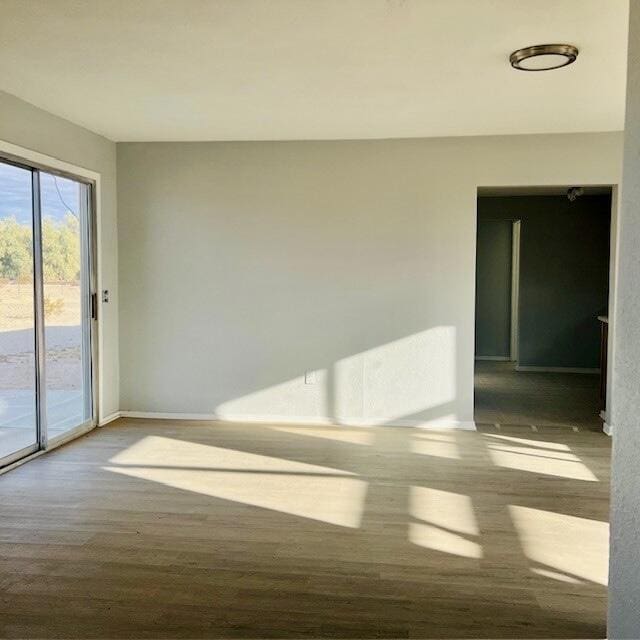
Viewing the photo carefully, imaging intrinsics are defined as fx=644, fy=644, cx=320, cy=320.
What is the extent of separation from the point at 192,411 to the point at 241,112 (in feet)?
8.50

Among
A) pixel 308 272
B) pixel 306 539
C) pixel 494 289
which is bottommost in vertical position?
pixel 306 539

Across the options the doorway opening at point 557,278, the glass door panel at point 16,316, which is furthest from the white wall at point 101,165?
the doorway opening at point 557,278

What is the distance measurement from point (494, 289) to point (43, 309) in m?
6.69

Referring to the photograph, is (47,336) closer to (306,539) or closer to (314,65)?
(306,539)

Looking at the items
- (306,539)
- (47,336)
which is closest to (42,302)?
(47,336)

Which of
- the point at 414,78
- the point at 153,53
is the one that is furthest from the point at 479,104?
the point at 153,53

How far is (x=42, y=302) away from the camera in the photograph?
444 centimetres

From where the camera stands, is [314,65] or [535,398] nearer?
[314,65]

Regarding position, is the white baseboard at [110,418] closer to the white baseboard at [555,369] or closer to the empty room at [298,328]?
the empty room at [298,328]

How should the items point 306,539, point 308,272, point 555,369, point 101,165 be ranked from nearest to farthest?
point 306,539, point 101,165, point 308,272, point 555,369

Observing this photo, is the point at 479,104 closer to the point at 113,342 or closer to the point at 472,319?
the point at 472,319

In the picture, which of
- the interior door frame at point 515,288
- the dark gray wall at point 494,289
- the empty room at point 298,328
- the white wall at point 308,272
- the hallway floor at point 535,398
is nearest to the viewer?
the empty room at point 298,328

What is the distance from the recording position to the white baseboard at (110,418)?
5.35 m

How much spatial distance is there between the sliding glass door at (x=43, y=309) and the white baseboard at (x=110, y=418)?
0.14m
